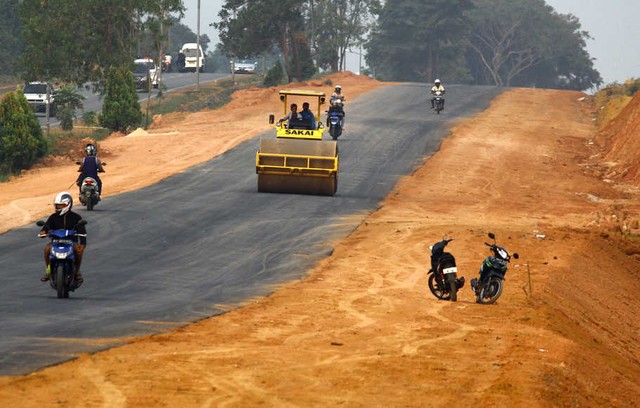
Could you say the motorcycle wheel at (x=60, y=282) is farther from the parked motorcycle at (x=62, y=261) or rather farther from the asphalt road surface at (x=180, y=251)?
the asphalt road surface at (x=180, y=251)

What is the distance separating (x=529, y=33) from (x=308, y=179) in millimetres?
92036

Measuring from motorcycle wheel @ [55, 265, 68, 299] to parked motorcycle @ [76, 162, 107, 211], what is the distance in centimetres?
1147

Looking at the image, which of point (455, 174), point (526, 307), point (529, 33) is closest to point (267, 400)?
point (526, 307)

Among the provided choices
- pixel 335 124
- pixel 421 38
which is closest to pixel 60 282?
pixel 335 124

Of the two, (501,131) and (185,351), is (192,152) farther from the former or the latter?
(185,351)

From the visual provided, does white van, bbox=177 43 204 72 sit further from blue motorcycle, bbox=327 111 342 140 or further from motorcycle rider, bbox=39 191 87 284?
motorcycle rider, bbox=39 191 87 284

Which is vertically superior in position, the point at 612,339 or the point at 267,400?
the point at 267,400

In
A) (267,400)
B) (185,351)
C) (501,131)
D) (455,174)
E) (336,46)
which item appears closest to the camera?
(267,400)

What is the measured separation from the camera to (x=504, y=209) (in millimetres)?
34188

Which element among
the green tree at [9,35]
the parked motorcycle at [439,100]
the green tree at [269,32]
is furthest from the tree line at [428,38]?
the parked motorcycle at [439,100]

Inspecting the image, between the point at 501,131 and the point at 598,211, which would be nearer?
the point at 598,211

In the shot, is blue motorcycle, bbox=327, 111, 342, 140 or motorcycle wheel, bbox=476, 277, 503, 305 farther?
blue motorcycle, bbox=327, 111, 342, 140

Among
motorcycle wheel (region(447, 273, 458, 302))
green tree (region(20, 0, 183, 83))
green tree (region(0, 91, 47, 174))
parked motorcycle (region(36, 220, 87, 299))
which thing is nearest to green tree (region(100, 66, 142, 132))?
green tree (region(20, 0, 183, 83))

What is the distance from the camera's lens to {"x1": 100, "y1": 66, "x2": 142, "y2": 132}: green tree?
52844 mm
